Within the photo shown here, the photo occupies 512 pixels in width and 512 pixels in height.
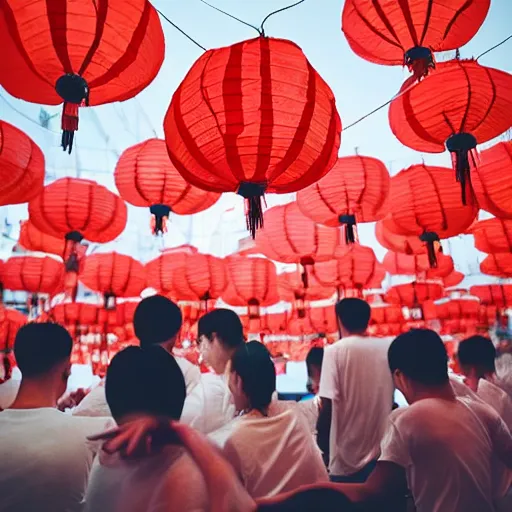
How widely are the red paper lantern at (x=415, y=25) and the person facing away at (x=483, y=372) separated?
1808mm

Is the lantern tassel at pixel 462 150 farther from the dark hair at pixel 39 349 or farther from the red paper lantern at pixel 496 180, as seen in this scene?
the dark hair at pixel 39 349

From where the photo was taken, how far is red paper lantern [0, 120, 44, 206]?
7.09 feet

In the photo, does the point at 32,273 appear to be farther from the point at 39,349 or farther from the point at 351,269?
the point at 351,269

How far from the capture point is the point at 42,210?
292 cm

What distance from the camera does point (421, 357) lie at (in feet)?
5.13

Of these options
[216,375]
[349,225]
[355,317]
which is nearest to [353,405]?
[355,317]

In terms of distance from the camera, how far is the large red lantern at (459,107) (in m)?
2.24

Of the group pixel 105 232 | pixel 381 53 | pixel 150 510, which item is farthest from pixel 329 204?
pixel 150 510

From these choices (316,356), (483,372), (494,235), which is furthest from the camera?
(494,235)

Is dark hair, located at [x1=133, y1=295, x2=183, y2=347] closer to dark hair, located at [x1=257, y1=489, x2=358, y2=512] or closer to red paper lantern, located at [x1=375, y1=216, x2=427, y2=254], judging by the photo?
dark hair, located at [x1=257, y1=489, x2=358, y2=512]

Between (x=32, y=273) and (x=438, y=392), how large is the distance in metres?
3.95

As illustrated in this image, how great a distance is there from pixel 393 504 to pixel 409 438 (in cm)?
19

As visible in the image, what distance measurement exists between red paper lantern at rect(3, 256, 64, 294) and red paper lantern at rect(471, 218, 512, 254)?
13.1ft

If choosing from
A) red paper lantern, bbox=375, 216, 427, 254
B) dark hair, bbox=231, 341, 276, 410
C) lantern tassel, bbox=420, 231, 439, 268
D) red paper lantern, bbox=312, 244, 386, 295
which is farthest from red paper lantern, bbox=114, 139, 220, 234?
red paper lantern, bbox=312, 244, 386, 295
